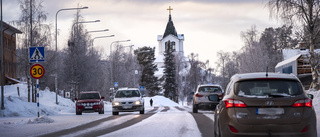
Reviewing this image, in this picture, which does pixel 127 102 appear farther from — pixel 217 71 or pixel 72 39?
pixel 217 71

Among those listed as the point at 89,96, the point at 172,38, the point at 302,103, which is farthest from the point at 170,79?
the point at 302,103

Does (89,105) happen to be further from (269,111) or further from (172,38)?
(172,38)

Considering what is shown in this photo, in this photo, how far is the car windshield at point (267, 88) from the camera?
8.24 meters

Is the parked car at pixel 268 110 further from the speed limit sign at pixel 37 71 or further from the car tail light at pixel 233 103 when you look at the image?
the speed limit sign at pixel 37 71

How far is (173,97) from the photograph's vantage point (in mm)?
102188

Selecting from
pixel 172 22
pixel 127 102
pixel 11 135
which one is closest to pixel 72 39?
pixel 127 102

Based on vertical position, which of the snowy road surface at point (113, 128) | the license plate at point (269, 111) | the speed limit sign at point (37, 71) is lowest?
the snowy road surface at point (113, 128)

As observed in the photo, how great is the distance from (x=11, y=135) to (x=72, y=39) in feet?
134

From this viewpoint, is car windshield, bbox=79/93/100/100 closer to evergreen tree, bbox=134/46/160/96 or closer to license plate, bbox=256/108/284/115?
license plate, bbox=256/108/284/115

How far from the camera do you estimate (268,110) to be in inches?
317

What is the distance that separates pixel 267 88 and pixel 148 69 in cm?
10700

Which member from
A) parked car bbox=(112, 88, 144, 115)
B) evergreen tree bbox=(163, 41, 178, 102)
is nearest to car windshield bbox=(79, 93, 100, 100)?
parked car bbox=(112, 88, 144, 115)

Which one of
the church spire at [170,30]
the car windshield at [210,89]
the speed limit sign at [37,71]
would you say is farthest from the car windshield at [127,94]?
the church spire at [170,30]

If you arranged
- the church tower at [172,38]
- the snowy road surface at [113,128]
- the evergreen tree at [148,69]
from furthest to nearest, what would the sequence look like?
the church tower at [172,38] → the evergreen tree at [148,69] → the snowy road surface at [113,128]
